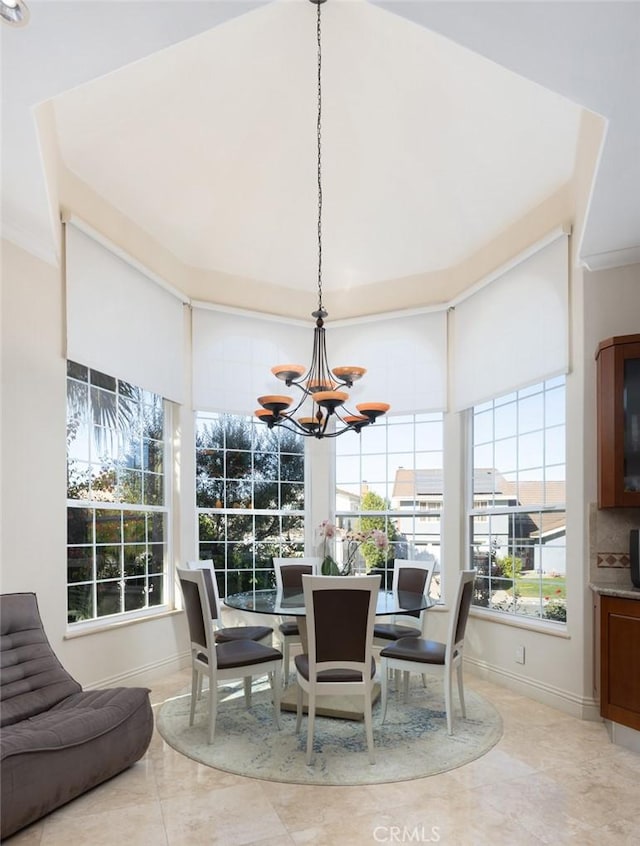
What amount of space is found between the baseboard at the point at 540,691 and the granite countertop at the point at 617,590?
76 centimetres

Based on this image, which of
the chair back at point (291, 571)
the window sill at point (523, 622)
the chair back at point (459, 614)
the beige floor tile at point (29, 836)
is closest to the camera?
the beige floor tile at point (29, 836)

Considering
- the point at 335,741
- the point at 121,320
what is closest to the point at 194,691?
Answer: the point at 335,741

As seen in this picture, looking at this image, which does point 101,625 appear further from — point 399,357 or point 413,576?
point 399,357

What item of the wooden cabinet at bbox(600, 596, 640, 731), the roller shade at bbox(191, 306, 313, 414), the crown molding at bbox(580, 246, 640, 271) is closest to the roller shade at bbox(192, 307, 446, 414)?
the roller shade at bbox(191, 306, 313, 414)

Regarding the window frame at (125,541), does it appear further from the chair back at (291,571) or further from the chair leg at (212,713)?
the chair leg at (212,713)

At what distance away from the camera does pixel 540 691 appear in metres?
4.10

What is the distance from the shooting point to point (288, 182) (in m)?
5.11

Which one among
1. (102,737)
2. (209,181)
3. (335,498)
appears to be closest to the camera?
(102,737)

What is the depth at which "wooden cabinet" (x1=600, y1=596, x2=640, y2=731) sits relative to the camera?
3.22m

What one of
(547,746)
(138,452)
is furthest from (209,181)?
(547,746)

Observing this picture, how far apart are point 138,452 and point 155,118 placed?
96.9 inches

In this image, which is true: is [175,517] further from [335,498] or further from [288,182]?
[288,182]

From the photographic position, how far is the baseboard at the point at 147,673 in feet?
13.8

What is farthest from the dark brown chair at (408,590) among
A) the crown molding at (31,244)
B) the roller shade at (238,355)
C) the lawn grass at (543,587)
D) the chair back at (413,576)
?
the crown molding at (31,244)
